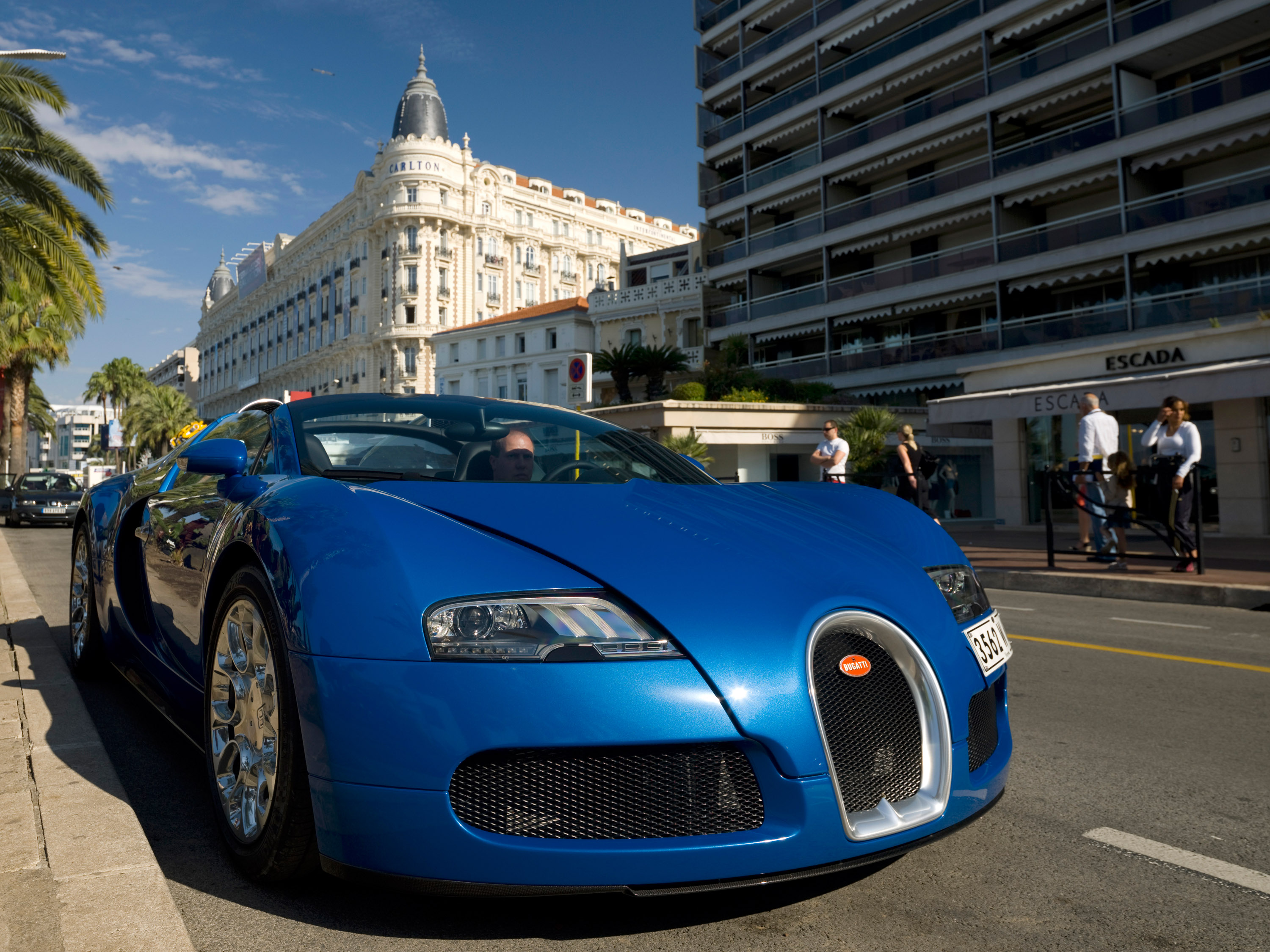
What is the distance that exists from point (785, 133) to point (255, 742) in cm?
4023

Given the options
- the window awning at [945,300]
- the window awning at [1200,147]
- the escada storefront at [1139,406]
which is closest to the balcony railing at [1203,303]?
the escada storefront at [1139,406]

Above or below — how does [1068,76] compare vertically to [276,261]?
below

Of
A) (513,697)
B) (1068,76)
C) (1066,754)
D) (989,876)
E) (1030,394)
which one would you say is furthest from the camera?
(1068,76)

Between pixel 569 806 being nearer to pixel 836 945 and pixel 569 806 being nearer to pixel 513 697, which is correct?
pixel 513 697

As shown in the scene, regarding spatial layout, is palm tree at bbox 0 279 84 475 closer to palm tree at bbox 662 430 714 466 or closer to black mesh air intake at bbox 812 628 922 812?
palm tree at bbox 662 430 714 466

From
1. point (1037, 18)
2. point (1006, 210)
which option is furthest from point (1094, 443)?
point (1037, 18)

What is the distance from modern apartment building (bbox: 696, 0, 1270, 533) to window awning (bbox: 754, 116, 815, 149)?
0.60ft

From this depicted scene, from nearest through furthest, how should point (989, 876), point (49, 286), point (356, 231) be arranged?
point (989, 876), point (49, 286), point (356, 231)

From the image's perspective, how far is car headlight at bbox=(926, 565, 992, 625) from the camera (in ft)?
8.18

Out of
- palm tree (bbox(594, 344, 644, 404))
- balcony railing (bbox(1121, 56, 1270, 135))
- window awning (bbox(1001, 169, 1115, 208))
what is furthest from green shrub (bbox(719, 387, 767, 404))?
balcony railing (bbox(1121, 56, 1270, 135))

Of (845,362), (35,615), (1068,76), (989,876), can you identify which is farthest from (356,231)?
(989,876)

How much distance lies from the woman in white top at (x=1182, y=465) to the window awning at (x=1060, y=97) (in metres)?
21.8

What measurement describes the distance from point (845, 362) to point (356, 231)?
52695 mm

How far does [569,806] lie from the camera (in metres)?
1.88
